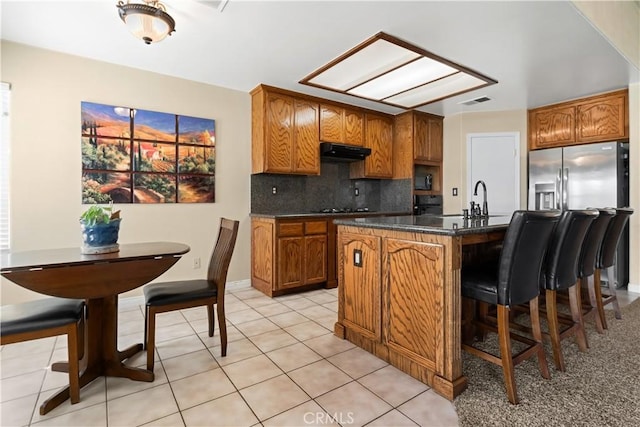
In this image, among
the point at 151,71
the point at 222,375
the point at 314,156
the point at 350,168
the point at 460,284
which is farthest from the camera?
the point at 350,168

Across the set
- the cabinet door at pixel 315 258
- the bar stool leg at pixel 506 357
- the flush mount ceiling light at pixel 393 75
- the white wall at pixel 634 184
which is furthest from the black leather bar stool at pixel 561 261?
the white wall at pixel 634 184

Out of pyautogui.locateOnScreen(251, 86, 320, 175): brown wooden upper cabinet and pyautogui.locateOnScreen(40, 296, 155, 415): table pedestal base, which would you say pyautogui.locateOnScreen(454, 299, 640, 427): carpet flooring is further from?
pyautogui.locateOnScreen(251, 86, 320, 175): brown wooden upper cabinet

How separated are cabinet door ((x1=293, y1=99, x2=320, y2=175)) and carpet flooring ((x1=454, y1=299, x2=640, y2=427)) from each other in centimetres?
278

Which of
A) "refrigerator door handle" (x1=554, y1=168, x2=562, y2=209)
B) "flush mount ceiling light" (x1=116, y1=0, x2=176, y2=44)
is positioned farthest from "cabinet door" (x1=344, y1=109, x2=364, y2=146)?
"flush mount ceiling light" (x1=116, y1=0, x2=176, y2=44)

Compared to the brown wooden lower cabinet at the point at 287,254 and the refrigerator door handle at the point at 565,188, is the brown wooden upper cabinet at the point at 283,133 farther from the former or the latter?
the refrigerator door handle at the point at 565,188

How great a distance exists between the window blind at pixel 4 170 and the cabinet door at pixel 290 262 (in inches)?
95.5

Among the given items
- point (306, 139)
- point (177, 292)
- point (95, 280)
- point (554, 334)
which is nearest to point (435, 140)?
point (306, 139)

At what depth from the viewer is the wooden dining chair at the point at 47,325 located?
1506 mm

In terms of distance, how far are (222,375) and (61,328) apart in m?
Result: 0.89

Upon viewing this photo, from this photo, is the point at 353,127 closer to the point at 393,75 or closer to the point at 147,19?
the point at 393,75

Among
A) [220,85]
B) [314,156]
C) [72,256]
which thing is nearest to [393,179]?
[314,156]

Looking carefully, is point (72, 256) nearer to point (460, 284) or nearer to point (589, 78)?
point (460, 284)

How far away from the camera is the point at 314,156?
4172 mm

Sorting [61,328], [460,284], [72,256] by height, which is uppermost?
[72,256]
